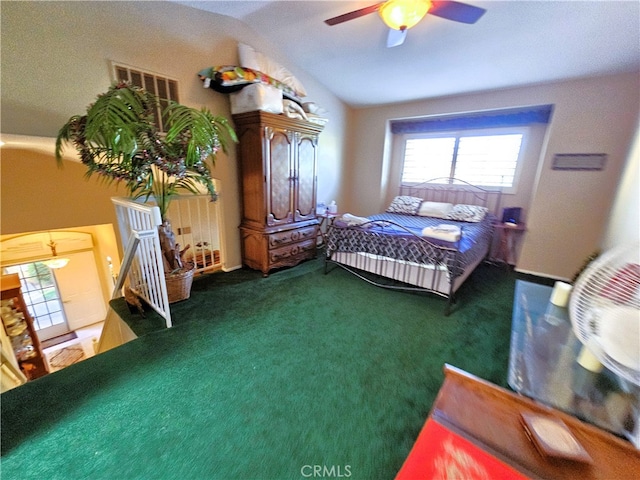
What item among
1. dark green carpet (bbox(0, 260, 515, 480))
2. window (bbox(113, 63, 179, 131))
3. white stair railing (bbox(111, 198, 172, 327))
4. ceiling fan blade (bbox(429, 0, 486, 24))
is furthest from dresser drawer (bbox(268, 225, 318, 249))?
ceiling fan blade (bbox(429, 0, 486, 24))

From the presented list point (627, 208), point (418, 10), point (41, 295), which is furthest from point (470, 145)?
point (41, 295)

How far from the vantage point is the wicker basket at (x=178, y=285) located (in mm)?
2314

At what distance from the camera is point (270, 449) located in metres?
1.20

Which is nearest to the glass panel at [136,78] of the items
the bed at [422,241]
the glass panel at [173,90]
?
the glass panel at [173,90]

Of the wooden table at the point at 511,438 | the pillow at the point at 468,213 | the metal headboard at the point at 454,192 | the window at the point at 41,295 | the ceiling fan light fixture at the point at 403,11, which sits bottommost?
the window at the point at 41,295

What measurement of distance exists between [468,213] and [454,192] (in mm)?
689

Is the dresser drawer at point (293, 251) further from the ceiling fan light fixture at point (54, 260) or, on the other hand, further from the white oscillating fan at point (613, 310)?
the ceiling fan light fixture at point (54, 260)

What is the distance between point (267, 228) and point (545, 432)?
2.65m

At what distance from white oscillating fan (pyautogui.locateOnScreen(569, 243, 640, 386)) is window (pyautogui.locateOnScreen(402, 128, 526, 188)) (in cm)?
329

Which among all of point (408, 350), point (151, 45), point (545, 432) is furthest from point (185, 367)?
point (151, 45)

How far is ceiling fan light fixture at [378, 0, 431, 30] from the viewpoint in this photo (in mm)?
1556

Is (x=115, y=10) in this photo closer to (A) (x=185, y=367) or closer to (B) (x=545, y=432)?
(A) (x=185, y=367)

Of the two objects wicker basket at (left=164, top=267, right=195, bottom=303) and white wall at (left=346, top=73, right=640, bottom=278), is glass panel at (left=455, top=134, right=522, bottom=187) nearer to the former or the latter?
white wall at (left=346, top=73, right=640, bottom=278)

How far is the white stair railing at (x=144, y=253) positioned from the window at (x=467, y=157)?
3.84 metres
